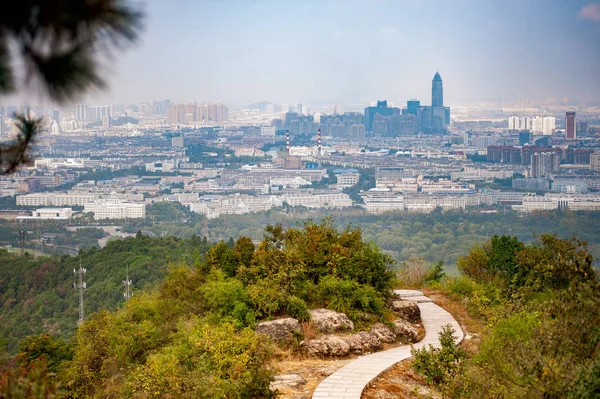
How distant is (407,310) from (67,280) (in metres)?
11.7

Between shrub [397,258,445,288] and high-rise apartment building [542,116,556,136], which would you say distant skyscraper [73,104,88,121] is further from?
shrub [397,258,445,288]

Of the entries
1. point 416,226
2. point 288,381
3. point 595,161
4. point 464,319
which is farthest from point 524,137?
point 288,381

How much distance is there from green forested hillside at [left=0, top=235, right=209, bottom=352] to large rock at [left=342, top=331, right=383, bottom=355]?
788 centimetres

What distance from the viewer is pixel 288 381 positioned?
15.2 ft

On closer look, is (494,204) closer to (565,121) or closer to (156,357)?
(565,121)

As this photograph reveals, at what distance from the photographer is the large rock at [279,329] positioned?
17.8ft

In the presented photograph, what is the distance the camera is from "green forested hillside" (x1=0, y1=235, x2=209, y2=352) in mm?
14317

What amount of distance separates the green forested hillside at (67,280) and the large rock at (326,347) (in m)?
8.06

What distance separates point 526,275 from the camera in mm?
7602

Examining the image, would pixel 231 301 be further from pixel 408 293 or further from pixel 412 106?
pixel 412 106

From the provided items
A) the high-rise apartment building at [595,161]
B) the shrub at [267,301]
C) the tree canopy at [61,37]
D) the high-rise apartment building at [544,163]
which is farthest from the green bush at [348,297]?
the high-rise apartment building at [544,163]

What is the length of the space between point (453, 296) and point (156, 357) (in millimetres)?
3680

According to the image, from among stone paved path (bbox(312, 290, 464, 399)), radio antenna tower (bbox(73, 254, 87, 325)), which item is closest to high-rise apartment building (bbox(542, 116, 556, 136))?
radio antenna tower (bbox(73, 254, 87, 325))

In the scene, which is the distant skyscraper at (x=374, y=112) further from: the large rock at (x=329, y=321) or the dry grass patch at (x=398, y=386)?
the dry grass patch at (x=398, y=386)
